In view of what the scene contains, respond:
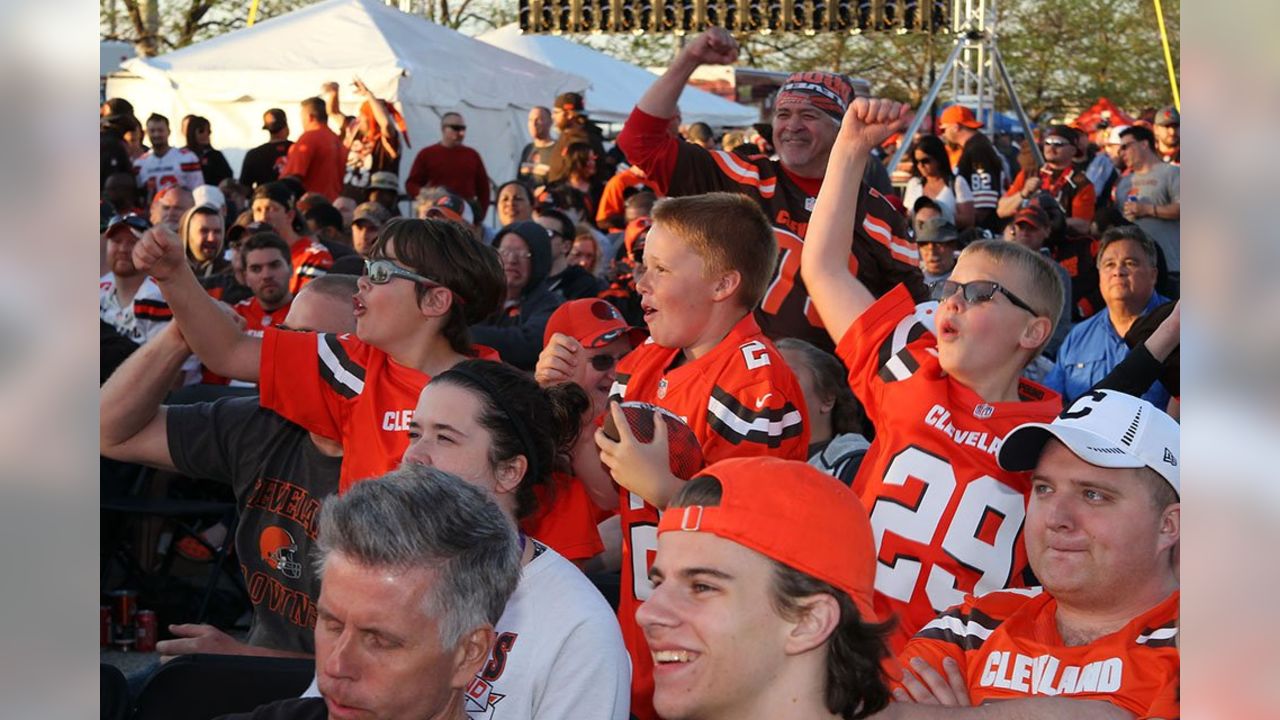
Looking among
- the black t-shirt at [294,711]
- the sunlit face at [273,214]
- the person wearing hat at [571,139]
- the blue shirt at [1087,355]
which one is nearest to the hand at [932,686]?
the black t-shirt at [294,711]

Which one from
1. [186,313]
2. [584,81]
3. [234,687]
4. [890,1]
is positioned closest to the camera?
[234,687]

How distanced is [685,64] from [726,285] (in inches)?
60.4

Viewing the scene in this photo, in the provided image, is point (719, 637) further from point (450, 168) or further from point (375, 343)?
point (450, 168)

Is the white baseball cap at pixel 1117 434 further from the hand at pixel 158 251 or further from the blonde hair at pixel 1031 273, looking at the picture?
the hand at pixel 158 251

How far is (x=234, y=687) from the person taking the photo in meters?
3.27

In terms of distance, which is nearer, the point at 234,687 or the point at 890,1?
the point at 234,687

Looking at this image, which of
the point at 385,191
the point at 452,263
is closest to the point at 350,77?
the point at 385,191

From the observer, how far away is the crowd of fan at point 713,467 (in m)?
2.46

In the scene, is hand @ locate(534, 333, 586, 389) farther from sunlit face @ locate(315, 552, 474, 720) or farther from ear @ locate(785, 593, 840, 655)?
ear @ locate(785, 593, 840, 655)
